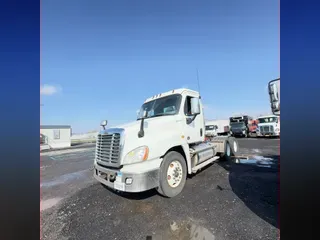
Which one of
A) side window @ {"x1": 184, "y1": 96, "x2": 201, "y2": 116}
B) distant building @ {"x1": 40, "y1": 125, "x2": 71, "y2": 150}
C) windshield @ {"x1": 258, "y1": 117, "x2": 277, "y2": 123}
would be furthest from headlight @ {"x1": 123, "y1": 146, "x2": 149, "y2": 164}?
windshield @ {"x1": 258, "y1": 117, "x2": 277, "y2": 123}

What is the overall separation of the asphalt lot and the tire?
18cm

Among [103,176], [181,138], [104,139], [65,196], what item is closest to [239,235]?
[181,138]

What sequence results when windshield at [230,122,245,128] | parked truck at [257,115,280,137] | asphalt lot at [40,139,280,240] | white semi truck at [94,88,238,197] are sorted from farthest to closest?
windshield at [230,122,245,128] → parked truck at [257,115,280,137] → white semi truck at [94,88,238,197] → asphalt lot at [40,139,280,240]

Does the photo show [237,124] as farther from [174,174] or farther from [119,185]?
[119,185]

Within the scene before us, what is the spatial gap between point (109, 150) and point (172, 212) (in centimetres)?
164

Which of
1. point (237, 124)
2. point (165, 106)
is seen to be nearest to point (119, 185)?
point (165, 106)

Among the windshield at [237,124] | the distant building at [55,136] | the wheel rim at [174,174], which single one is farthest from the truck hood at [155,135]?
the windshield at [237,124]

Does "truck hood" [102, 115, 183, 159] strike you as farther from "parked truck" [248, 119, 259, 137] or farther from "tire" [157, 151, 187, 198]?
"parked truck" [248, 119, 259, 137]

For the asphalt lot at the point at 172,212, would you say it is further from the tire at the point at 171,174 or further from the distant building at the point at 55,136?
the distant building at the point at 55,136

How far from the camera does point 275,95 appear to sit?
3426 millimetres

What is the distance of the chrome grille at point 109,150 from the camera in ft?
9.75

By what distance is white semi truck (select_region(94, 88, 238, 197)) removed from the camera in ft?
9.29
